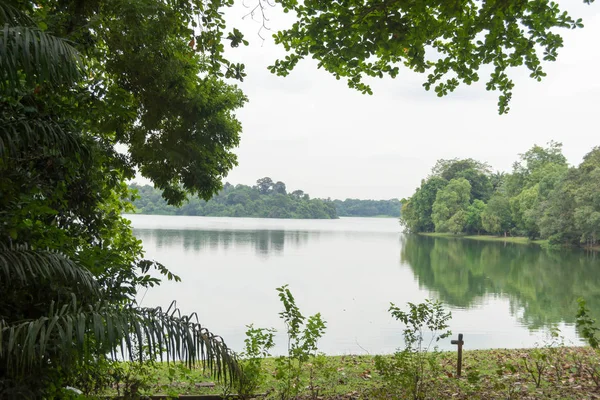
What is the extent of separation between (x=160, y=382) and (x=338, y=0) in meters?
4.61

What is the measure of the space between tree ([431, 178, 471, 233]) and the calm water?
1155 inches

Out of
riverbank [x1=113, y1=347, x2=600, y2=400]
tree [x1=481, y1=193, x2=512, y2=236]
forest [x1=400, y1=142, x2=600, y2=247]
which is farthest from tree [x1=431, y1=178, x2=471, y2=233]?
riverbank [x1=113, y1=347, x2=600, y2=400]

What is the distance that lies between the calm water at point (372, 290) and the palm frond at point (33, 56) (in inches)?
131

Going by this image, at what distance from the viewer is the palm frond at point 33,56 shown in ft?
7.84

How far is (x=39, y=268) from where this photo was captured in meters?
2.84

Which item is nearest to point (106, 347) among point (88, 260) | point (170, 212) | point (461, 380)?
point (88, 260)

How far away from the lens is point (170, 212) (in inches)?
3962

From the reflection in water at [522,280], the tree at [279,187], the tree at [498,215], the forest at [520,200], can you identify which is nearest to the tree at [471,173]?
the forest at [520,200]

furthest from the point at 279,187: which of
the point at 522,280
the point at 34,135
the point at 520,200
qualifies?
the point at 34,135

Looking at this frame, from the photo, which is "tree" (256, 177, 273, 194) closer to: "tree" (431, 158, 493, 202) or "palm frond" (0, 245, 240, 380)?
"tree" (431, 158, 493, 202)

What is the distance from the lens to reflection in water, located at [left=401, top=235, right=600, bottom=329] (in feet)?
53.7

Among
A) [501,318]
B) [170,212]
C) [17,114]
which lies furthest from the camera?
[170,212]

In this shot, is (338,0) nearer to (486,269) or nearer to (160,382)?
(160,382)

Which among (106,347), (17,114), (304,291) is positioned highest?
(17,114)
